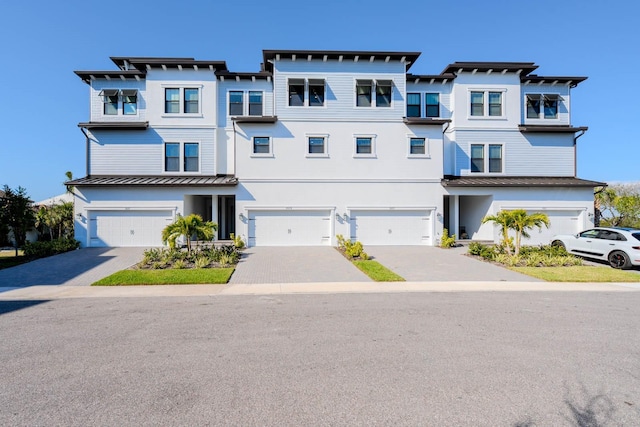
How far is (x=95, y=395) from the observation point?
3.71 meters

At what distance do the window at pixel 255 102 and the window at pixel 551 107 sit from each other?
19.1 m

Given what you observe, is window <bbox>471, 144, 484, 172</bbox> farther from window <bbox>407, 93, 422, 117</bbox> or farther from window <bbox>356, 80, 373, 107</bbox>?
window <bbox>356, 80, 373, 107</bbox>

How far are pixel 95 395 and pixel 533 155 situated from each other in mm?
24410

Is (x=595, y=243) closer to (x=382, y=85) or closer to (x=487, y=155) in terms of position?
(x=487, y=155)

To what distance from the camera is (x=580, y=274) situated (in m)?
11.4

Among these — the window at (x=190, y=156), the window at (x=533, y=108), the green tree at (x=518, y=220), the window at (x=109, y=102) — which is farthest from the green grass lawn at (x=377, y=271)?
the window at (x=109, y=102)

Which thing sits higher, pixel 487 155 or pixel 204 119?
pixel 204 119

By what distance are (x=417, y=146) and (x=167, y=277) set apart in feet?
50.2

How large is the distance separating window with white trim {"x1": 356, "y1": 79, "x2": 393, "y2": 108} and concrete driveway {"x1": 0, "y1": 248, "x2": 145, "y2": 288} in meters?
15.0

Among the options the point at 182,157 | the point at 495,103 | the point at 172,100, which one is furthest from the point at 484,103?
the point at 172,100

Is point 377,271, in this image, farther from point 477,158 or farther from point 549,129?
point 549,129

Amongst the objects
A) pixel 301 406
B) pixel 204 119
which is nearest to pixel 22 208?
pixel 204 119

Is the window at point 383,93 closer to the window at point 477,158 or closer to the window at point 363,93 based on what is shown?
the window at point 363,93

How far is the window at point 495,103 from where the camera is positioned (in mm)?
20578
